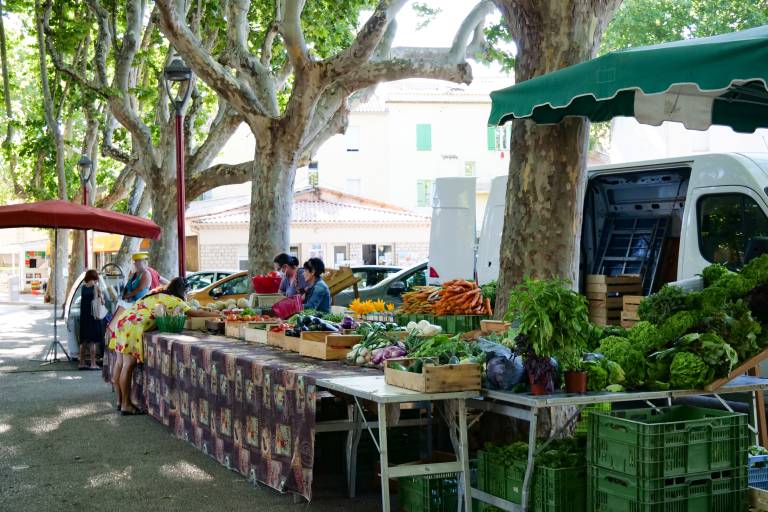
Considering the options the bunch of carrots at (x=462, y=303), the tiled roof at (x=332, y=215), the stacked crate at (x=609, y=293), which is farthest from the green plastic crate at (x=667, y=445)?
the tiled roof at (x=332, y=215)

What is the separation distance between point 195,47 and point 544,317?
13152mm

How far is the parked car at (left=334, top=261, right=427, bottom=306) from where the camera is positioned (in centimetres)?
1841

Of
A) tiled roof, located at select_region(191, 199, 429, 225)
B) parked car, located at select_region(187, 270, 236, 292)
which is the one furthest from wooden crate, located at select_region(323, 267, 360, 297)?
tiled roof, located at select_region(191, 199, 429, 225)

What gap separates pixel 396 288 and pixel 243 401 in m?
10.5

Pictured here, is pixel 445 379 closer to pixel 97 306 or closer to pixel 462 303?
pixel 462 303

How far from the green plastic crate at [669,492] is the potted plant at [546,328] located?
0.62 m

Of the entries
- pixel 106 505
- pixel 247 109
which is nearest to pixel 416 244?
pixel 247 109

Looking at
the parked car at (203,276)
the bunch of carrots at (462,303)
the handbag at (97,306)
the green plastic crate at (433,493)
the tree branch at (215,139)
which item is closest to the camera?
the green plastic crate at (433,493)

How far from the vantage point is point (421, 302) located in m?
11.1

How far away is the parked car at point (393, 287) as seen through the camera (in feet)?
60.4

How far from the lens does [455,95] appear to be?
170ft

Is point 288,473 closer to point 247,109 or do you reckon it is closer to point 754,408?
point 754,408

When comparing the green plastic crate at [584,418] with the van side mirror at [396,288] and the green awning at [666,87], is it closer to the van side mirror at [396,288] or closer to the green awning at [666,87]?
the green awning at [666,87]

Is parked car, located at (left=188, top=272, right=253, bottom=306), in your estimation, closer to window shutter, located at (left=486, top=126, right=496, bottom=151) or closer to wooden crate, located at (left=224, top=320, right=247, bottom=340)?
wooden crate, located at (left=224, top=320, right=247, bottom=340)
